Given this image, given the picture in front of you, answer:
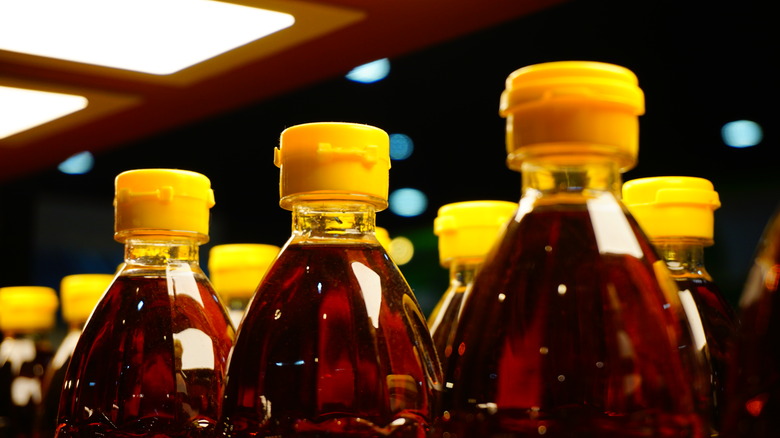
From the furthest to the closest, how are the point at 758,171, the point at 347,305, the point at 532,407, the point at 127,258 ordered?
the point at 758,171
the point at 127,258
the point at 347,305
the point at 532,407

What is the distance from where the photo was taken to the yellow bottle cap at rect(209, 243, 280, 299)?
1.01 meters

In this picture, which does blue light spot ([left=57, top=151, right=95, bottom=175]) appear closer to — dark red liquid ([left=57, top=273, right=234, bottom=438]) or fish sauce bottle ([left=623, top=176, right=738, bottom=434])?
dark red liquid ([left=57, top=273, right=234, bottom=438])

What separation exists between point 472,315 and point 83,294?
0.75 meters

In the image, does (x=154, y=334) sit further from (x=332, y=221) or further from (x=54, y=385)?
(x=54, y=385)

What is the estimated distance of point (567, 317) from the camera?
476mm

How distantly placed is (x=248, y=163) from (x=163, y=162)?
266 millimetres

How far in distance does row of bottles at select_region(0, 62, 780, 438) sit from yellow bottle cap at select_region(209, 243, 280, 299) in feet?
0.83

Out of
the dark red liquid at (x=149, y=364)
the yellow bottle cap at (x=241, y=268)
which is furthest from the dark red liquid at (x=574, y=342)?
the yellow bottle cap at (x=241, y=268)

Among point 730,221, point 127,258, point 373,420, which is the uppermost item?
point 730,221

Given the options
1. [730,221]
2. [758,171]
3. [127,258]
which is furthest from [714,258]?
[127,258]

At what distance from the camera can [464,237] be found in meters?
0.84

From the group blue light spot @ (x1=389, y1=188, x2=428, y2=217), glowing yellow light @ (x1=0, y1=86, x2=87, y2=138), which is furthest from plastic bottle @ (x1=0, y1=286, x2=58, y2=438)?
blue light spot @ (x1=389, y1=188, x2=428, y2=217)

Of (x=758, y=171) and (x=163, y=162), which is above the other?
(x=163, y=162)

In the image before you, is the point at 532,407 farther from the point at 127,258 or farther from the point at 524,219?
the point at 127,258
